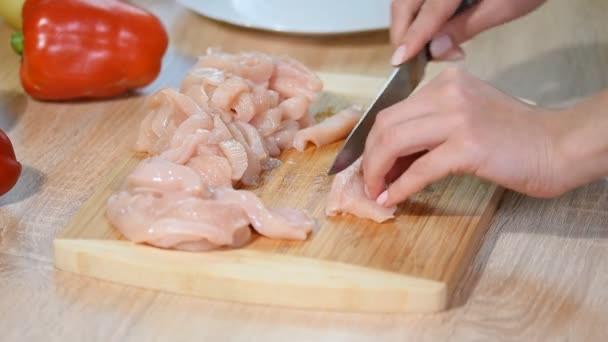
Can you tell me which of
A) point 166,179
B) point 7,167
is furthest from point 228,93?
point 7,167

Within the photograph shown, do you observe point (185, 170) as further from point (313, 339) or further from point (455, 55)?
point (455, 55)

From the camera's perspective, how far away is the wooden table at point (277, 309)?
222 centimetres

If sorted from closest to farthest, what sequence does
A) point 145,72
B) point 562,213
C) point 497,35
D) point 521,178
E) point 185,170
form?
point 521,178 < point 185,170 < point 562,213 < point 145,72 < point 497,35

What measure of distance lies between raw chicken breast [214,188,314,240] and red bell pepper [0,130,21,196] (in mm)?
621

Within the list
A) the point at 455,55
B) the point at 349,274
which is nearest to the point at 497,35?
the point at 455,55

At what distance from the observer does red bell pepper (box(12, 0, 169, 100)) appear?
10.4 feet

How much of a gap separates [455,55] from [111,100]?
3.91 ft

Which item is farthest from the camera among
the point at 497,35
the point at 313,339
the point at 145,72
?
the point at 497,35

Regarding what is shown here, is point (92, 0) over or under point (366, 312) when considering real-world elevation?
over

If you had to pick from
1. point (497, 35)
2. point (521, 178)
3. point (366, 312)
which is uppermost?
point (521, 178)

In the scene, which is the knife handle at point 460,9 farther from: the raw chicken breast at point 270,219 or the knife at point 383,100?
the raw chicken breast at point 270,219

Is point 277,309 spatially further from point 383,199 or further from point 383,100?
point 383,100

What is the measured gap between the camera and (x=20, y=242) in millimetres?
2520

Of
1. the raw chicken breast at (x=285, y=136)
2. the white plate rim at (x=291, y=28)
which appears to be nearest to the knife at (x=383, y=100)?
the raw chicken breast at (x=285, y=136)
